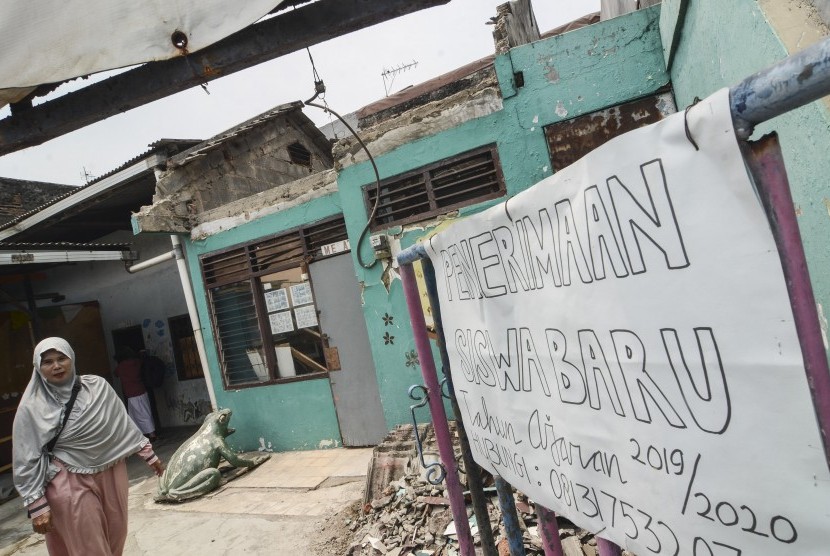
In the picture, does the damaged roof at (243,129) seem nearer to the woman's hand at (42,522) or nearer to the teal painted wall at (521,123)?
the teal painted wall at (521,123)

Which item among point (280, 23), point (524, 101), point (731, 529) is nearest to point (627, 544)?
point (731, 529)

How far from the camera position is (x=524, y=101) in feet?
15.6

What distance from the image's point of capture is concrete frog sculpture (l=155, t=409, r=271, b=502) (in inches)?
228

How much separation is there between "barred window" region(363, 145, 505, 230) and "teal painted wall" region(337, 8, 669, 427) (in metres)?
0.09

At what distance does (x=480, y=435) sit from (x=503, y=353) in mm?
416

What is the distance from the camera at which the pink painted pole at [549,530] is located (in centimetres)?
150

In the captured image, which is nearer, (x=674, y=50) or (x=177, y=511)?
(x=674, y=50)

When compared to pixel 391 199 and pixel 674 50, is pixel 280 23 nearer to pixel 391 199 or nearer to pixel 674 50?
pixel 674 50

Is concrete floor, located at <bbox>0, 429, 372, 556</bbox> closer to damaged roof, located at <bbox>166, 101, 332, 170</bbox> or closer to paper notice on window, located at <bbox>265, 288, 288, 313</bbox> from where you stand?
paper notice on window, located at <bbox>265, 288, 288, 313</bbox>

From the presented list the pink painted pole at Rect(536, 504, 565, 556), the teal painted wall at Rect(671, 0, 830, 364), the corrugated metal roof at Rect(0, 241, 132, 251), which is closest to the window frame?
the corrugated metal roof at Rect(0, 241, 132, 251)

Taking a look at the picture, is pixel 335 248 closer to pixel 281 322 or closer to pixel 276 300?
pixel 276 300

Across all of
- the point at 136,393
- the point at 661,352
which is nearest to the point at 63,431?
the point at 661,352

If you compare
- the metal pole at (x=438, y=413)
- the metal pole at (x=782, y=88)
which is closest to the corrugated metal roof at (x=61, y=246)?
the metal pole at (x=438, y=413)

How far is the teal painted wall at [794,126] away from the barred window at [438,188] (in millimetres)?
2570
